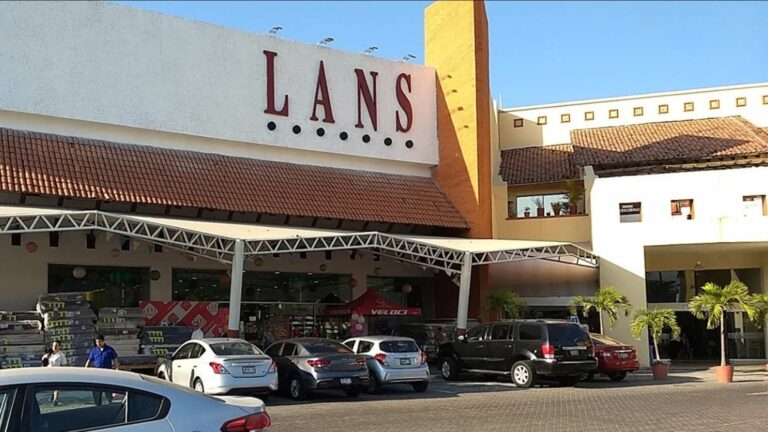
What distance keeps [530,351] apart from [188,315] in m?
11.9

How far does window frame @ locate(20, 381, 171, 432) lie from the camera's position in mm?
5768

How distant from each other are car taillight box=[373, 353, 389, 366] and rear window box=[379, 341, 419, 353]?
0.59 ft

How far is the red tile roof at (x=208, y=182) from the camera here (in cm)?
2416

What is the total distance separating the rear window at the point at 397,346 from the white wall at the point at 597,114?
20.1m

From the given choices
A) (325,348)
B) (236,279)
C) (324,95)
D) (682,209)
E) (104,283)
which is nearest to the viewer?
(325,348)

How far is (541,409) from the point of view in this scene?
15.9 meters

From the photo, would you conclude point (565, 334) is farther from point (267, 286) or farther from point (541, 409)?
point (267, 286)

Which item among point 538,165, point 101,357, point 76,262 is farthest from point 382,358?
point 538,165

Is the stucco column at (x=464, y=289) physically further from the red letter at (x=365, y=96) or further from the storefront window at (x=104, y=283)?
the storefront window at (x=104, y=283)

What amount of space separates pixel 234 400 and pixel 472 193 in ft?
83.9

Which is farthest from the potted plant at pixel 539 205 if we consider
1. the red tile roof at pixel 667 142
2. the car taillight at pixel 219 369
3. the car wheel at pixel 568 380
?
the car taillight at pixel 219 369

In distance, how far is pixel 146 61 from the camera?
89.2ft

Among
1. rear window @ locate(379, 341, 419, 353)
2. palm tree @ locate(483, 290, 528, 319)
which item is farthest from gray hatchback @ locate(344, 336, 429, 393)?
palm tree @ locate(483, 290, 528, 319)

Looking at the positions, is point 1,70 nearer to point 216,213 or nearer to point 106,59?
point 106,59
